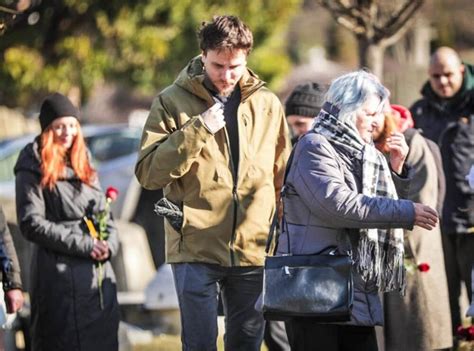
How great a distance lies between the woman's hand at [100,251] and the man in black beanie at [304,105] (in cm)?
135

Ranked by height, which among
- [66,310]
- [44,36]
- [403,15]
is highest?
[44,36]

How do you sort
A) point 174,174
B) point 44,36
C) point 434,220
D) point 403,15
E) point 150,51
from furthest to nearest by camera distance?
1. point 150,51
2. point 44,36
3. point 403,15
4. point 174,174
5. point 434,220

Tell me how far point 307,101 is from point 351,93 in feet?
6.20

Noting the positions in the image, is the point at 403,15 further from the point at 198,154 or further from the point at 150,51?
the point at 150,51

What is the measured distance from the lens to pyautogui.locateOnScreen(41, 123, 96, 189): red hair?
7281 mm

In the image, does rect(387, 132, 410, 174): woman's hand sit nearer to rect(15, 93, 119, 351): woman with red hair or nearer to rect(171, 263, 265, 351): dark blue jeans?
rect(171, 263, 265, 351): dark blue jeans

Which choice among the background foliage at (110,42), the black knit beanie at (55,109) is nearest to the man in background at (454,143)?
the black knit beanie at (55,109)

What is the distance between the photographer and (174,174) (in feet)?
20.2

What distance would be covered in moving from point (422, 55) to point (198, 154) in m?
32.8

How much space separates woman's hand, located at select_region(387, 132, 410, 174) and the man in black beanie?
153 centimetres

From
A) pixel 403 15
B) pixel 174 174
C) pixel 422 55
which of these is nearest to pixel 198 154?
pixel 174 174

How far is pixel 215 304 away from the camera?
6.35 metres

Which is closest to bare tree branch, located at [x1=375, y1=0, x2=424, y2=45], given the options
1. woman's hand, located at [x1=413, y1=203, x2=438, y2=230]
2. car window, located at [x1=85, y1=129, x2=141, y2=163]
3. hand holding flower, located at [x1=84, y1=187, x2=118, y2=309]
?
hand holding flower, located at [x1=84, y1=187, x2=118, y2=309]

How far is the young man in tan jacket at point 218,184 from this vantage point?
20.4ft
